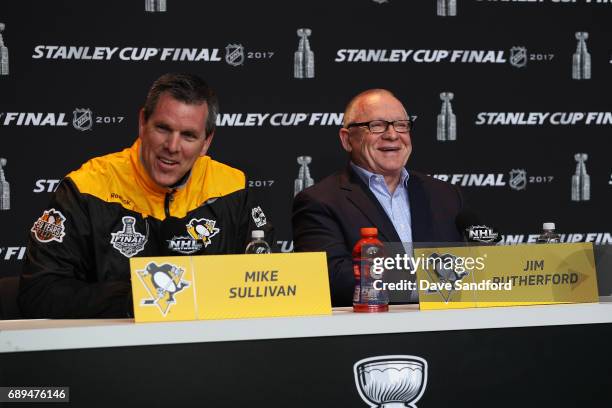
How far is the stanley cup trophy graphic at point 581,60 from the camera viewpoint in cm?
421

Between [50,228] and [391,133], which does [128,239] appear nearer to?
[50,228]

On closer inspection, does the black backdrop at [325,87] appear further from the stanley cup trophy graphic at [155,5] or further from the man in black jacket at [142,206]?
the man in black jacket at [142,206]

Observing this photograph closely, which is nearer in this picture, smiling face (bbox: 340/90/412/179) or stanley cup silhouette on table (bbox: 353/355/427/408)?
stanley cup silhouette on table (bbox: 353/355/427/408)

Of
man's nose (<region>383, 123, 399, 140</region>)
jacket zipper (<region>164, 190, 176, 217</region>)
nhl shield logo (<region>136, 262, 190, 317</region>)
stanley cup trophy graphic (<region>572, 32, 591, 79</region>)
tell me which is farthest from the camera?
stanley cup trophy graphic (<region>572, 32, 591, 79</region>)

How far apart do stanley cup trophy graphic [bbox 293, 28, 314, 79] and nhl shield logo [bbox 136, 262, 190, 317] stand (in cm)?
227

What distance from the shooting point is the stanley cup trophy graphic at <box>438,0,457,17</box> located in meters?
4.10

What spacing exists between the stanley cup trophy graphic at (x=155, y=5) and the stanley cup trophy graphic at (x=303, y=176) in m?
0.89

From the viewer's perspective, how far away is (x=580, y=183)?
415 cm

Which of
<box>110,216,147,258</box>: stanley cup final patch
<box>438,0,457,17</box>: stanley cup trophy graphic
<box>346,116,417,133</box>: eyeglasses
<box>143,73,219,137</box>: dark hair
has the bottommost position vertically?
<box>110,216,147,258</box>: stanley cup final patch

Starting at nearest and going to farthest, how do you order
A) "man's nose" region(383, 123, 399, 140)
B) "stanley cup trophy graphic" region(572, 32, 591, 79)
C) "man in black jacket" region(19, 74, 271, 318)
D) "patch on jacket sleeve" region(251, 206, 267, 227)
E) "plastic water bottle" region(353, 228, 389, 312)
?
1. "plastic water bottle" region(353, 228, 389, 312)
2. "man in black jacket" region(19, 74, 271, 318)
3. "patch on jacket sleeve" region(251, 206, 267, 227)
4. "man's nose" region(383, 123, 399, 140)
5. "stanley cup trophy graphic" region(572, 32, 591, 79)

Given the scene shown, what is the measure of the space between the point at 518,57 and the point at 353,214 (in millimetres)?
1522

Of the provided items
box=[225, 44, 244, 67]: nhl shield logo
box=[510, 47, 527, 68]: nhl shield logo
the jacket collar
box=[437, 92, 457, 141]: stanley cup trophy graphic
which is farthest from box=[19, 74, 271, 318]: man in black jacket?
box=[510, 47, 527, 68]: nhl shield logo

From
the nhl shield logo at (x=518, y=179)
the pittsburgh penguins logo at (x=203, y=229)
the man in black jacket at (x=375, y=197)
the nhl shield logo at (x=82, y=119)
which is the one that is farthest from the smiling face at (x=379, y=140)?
the nhl shield logo at (x=82, y=119)

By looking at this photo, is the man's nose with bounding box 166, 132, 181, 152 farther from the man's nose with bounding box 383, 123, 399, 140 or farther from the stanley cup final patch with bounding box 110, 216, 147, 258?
the man's nose with bounding box 383, 123, 399, 140
